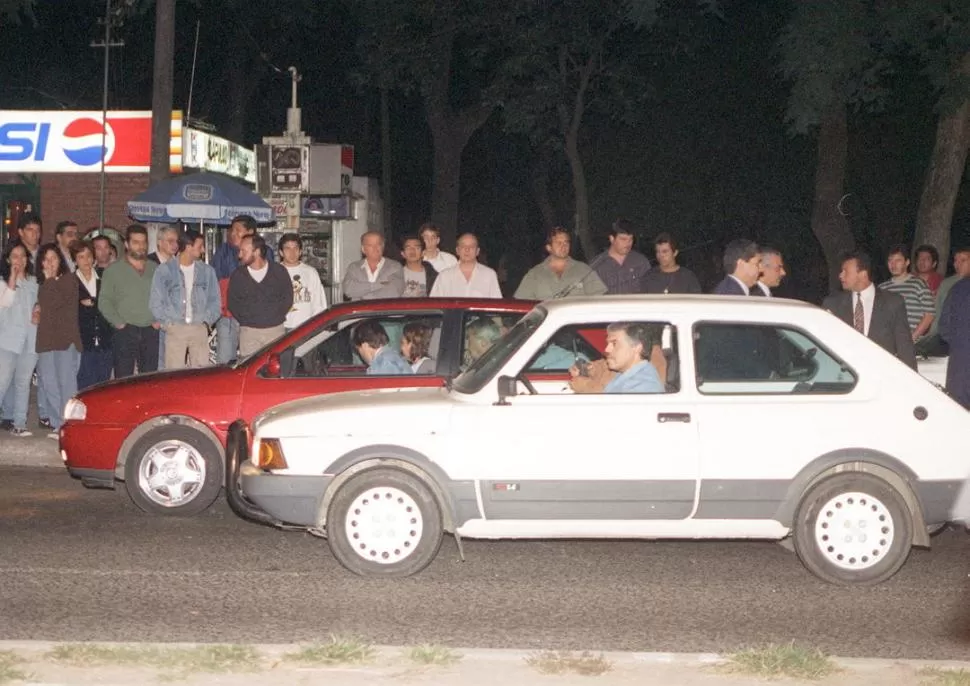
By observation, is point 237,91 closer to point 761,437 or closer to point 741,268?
point 741,268

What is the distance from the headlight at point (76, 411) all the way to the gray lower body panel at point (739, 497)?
15.1 ft

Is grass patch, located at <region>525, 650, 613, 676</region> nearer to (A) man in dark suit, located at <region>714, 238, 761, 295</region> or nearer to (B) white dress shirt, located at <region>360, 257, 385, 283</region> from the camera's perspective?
(A) man in dark suit, located at <region>714, 238, 761, 295</region>

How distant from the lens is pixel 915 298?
1343cm

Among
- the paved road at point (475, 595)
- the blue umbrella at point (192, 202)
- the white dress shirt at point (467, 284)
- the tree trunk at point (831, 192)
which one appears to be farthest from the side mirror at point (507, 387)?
the tree trunk at point (831, 192)

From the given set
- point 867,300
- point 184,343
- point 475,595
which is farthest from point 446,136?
point 475,595

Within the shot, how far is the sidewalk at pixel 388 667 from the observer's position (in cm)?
561

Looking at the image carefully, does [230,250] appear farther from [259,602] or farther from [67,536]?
[259,602]

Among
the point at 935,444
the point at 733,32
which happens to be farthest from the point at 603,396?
the point at 733,32

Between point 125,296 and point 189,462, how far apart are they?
392cm

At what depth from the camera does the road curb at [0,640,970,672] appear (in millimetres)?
5863

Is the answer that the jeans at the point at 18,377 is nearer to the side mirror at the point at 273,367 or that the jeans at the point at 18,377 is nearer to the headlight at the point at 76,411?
the headlight at the point at 76,411

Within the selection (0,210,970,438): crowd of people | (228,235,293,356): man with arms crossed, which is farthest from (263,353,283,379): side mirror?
(228,235,293,356): man with arms crossed

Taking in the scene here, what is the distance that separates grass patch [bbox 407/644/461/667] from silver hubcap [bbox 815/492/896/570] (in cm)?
280

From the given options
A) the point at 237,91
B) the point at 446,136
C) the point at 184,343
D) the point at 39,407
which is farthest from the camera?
the point at 237,91
